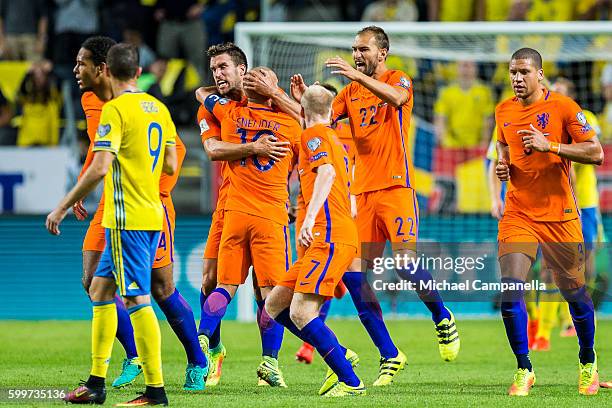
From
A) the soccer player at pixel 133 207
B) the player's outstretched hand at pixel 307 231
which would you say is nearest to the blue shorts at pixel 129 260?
the soccer player at pixel 133 207

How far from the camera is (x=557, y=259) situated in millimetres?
8688

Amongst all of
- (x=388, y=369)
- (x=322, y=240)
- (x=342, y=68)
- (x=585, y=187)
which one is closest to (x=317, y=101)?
(x=342, y=68)

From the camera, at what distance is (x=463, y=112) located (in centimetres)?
1766

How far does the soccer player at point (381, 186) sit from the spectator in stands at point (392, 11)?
966 cm

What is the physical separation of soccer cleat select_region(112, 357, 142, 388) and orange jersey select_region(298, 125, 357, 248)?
189cm

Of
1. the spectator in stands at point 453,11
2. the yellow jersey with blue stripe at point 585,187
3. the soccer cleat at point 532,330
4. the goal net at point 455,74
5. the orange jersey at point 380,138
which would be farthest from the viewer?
the spectator in stands at point 453,11

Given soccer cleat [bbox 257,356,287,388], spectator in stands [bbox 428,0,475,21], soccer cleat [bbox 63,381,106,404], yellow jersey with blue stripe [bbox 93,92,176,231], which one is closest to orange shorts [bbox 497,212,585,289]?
soccer cleat [bbox 257,356,287,388]

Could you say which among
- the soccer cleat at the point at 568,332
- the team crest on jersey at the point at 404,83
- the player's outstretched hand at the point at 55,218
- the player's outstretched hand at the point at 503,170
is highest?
the team crest on jersey at the point at 404,83

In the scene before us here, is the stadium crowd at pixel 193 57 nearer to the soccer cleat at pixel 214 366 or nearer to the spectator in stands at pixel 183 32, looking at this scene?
the spectator in stands at pixel 183 32

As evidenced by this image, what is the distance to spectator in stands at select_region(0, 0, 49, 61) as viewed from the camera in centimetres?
2041

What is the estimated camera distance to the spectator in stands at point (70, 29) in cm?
1980

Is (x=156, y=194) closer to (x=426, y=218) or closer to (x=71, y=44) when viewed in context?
(x=426, y=218)

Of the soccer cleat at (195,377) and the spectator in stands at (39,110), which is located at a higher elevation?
the spectator in stands at (39,110)

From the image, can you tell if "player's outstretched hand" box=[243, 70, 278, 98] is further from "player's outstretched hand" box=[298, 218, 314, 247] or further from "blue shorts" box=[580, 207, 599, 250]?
"blue shorts" box=[580, 207, 599, 250]
